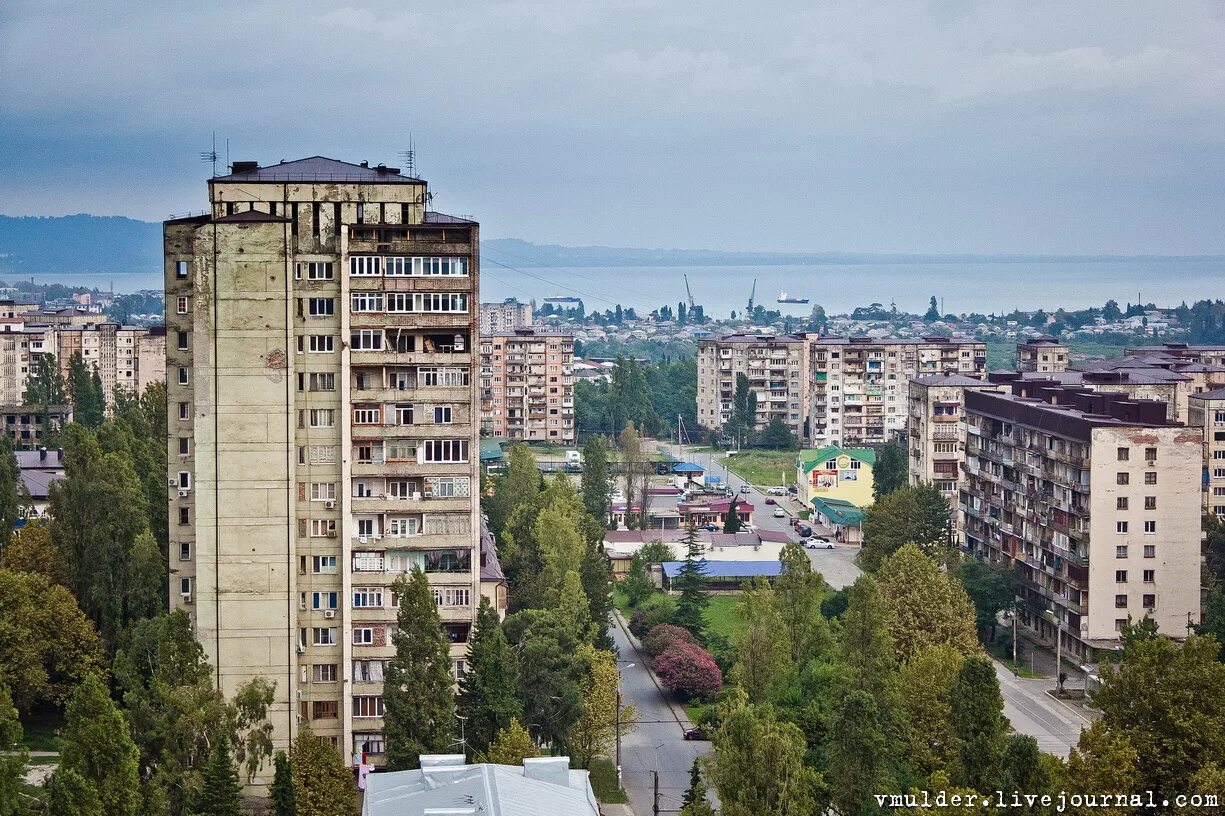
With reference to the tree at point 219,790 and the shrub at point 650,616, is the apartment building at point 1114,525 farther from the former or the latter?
the tree at point 219,790

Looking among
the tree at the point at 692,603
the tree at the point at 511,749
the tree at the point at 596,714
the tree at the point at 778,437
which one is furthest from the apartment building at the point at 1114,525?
the tree at the point at 778,437

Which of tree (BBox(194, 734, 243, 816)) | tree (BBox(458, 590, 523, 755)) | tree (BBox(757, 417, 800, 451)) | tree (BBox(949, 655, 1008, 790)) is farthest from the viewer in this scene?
tree (BBox(757, 417, 800, 451))

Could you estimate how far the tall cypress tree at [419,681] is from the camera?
28.6 metres

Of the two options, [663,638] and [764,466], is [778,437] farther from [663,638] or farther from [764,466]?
[663,638]

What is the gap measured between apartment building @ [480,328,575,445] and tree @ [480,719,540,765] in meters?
63.3

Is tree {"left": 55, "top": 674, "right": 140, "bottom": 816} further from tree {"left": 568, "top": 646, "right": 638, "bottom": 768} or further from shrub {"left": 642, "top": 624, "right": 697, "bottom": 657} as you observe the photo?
shrub {"left": 642, "top": 624, "right": 697, "bottom": 657}

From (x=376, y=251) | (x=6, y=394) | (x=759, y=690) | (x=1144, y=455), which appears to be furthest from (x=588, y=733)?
(x=6, y=394)

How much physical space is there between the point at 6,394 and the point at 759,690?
201ft

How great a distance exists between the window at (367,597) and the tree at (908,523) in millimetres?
21497

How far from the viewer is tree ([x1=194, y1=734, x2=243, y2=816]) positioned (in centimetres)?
2539

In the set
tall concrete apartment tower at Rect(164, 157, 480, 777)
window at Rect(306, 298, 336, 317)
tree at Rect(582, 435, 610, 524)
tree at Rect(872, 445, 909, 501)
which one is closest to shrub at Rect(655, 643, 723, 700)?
tall concrete apartment tower at Rect(164, 157, 480, 777)

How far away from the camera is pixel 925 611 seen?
37219mm

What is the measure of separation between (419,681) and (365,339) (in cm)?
605

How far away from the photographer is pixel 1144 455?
42.6 meters
